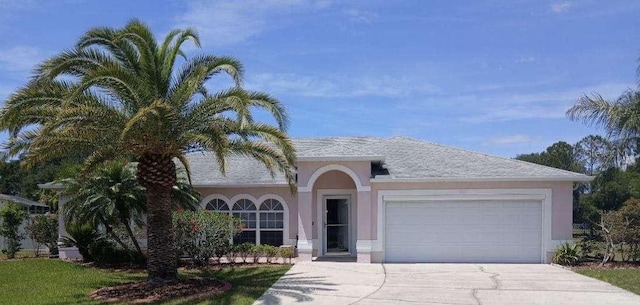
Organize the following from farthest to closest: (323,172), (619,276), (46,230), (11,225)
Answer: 1. (11,225)
2. (46,230)
3. (323,172)
4. (619,276)

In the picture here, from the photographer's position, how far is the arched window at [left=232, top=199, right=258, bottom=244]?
20.7m

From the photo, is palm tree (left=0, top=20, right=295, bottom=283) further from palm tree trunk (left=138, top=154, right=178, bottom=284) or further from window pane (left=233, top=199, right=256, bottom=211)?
window pane (left=233, top=199, right=256, bottom=211)

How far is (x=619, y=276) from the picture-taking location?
50.0 feet

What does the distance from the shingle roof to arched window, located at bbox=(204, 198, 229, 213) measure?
2.45ft

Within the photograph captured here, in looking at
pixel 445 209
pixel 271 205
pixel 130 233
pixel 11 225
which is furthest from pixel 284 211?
pixel 11 225

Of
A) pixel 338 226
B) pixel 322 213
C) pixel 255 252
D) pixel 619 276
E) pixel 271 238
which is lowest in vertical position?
pixel 619 276

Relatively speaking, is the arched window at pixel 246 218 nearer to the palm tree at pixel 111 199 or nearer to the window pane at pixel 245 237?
the window pane at pixel 245 237

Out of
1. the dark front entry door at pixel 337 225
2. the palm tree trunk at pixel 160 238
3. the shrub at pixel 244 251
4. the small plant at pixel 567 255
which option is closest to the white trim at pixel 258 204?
the dark front entry door at pixel 337 225

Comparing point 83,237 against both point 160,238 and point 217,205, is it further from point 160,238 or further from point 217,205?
point 160,238

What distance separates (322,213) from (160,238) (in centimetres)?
753

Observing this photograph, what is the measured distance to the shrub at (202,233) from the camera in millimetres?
17109

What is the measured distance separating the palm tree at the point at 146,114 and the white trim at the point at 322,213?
588 cm

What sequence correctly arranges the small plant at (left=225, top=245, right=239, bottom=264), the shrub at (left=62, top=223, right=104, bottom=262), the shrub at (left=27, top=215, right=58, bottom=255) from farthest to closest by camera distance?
the shrub at (left=27, top=215, right=58, bottom=255), the shrub at (left=62, top=223, right=104, bottom=262), the small plant at (left=225, top=245, right=239, bottom=264)

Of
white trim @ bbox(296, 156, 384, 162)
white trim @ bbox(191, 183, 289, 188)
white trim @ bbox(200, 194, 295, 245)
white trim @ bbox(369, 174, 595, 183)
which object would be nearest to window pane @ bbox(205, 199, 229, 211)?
white trim @ bbox(200, 194, 295, 245)
